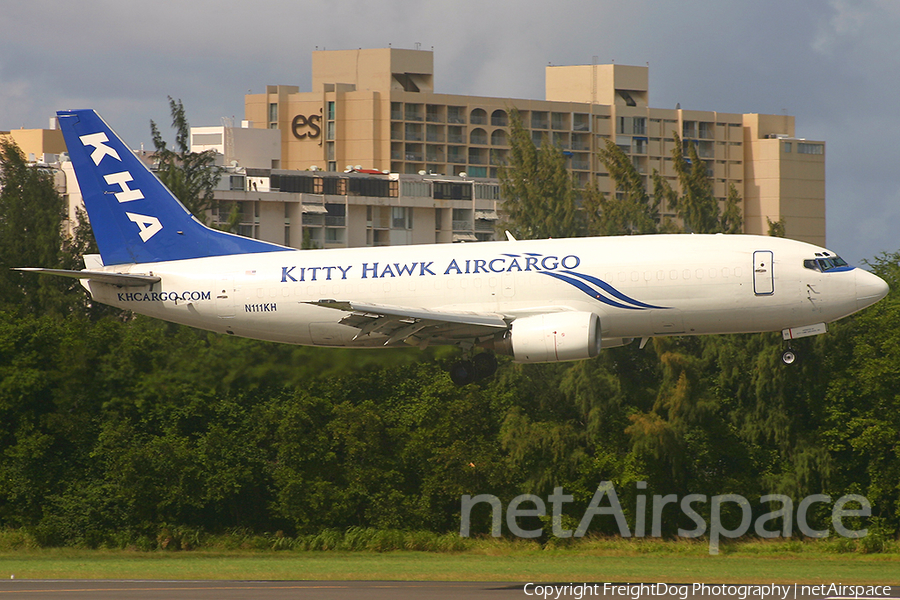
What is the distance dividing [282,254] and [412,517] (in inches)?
1062

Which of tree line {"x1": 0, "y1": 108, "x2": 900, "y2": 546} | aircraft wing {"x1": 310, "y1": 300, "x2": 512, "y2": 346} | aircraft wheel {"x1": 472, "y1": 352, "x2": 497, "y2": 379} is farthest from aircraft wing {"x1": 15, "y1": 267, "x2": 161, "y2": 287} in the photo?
tree line {"x1": 0, "y1": 108, "x2": 900, "y2": 546}

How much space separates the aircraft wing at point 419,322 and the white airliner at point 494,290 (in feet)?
0.18

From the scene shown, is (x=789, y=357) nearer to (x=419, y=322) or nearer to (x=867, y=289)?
(x=867, y=289)

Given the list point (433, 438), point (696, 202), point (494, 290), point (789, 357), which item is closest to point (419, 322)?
point (494, 290)

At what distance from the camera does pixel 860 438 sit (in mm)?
68688

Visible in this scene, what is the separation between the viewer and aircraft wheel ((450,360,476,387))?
45.6 meters

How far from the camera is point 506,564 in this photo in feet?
176

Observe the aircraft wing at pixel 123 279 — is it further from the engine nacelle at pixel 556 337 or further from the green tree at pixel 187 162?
the green tree at pixel 187 162

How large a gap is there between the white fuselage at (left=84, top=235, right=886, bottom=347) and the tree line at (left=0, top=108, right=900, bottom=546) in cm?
Result: 2097

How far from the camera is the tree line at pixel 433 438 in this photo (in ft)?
225

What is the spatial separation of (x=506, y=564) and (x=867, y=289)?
19.5 meters

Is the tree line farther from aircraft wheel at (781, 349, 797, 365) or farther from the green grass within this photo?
aircraft wheel at (781, 349, 797, 365)

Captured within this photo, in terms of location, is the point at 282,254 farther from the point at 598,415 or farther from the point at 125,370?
the point at 598,415

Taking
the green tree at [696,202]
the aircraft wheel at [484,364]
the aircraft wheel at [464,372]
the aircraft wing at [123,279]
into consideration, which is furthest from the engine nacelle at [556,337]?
the green tree at [696,202]
